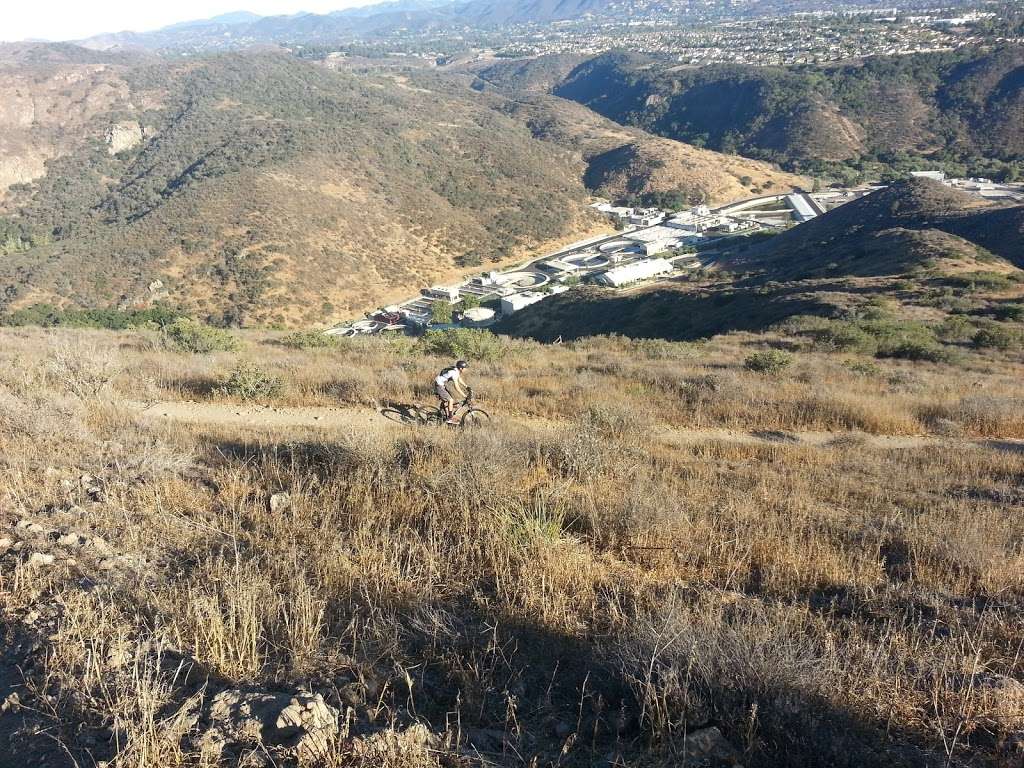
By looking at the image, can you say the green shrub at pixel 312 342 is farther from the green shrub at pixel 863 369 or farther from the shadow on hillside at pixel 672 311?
the shadow on hillside at pixel 672 311

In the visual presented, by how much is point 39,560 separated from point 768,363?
480 inches

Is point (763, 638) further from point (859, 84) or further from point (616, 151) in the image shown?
point (859, 84)

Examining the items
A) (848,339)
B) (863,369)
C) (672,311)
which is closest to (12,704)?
(863,369)

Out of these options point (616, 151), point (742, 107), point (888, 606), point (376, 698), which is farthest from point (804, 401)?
point (742, 107)

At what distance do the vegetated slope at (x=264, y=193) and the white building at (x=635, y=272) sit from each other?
55.5 ft

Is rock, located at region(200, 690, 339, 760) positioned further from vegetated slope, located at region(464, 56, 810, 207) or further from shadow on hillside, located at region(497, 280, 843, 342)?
vegetated slope, located at region(464, 56, 810, 207)

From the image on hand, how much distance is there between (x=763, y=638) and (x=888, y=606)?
1.35m

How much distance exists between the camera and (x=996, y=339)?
643 inches

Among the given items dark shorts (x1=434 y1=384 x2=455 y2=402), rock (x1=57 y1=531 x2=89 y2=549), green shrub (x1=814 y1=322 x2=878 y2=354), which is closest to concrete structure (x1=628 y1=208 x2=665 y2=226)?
green shrub (x1=814 y1=322 x2=878 y2=354)

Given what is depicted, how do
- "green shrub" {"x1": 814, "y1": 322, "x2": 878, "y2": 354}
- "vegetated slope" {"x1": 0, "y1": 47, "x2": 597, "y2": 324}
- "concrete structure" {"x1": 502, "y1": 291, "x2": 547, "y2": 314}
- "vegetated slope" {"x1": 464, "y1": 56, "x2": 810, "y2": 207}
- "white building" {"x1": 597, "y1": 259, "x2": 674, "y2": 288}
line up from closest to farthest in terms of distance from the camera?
"green shrub" {"x1": 814, "y1": 322, "x2": 878, "y2": 354} → "concrete structure" {"x1": 502, "y1": 291, "x2": 547, "y2": 314} → "vegetated slope" {"x1": 0, "y1": 47, "x2": 597, "y2": 324} → "white building" {"x1": 597, "y1": 259, "x2": 674, "y2": 288} → "vegetated slope" {"x1": 464, "y1": 56, "x2": 810, "y2": 207}

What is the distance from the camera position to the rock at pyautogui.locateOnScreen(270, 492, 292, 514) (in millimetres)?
4422

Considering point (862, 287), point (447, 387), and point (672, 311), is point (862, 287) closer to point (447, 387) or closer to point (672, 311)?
point (672, 311)

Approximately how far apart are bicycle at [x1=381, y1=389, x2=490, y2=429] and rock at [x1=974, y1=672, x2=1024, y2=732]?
5.80 m

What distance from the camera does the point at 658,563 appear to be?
13.2ft
